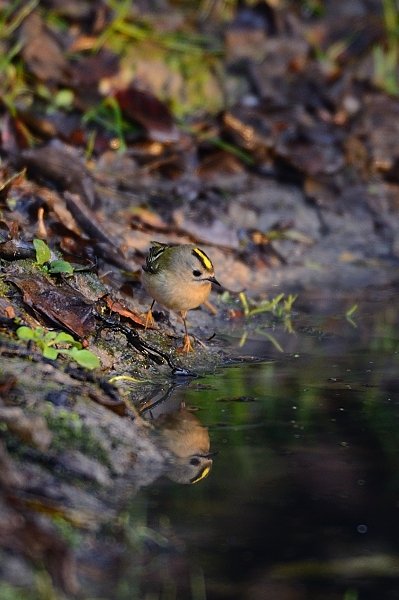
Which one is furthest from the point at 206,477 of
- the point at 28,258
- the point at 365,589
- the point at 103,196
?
the point at 103,196

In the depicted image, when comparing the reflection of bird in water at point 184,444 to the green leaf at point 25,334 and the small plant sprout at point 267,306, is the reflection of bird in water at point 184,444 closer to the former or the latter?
the green leaf at point 25,334

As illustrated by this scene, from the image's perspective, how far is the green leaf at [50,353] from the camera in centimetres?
406

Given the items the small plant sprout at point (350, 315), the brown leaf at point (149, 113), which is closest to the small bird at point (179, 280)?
the small plant sprout at point (350, 315)

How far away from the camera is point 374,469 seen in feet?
11.7

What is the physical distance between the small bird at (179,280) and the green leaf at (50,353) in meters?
1.36

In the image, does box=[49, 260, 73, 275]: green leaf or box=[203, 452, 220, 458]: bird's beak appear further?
box=[49, 260, 73, 275]: green leaf

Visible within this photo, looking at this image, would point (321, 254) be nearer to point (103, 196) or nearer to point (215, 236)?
point (215, 236)


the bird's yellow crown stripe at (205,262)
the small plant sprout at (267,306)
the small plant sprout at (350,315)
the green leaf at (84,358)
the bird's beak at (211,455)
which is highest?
the green leaf at (84,358)

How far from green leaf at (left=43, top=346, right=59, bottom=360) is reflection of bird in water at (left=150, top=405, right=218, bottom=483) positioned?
56cm

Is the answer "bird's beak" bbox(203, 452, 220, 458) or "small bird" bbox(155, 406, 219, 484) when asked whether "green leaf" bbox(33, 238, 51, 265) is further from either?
"bird's beak" bbox(203, 452, 220, 458)

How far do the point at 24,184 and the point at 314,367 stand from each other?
2.99 m

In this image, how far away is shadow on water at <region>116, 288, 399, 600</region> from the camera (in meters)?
2.74

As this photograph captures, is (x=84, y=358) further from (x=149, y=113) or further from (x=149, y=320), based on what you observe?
(x=149, y=113)

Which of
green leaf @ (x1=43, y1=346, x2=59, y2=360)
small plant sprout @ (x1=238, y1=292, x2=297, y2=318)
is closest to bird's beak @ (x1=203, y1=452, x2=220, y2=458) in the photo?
green leaf @ (x1=43, y1=346, x2=59, y2=360)
